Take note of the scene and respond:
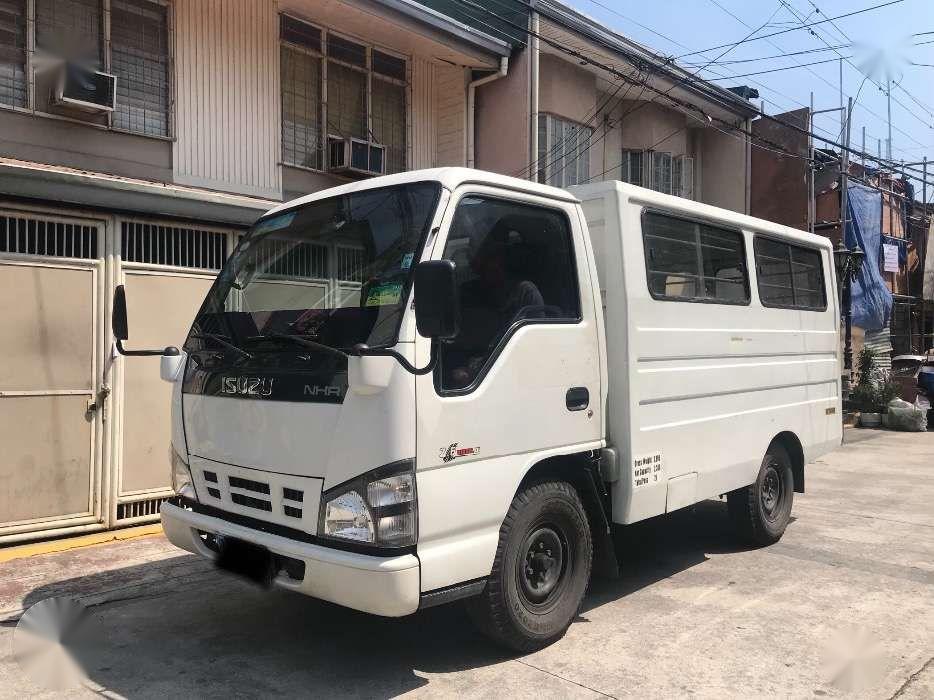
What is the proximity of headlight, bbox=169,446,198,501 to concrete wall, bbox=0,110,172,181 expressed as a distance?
4.06 meters

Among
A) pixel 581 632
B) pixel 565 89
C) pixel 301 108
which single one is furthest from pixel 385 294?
pixel 565 89

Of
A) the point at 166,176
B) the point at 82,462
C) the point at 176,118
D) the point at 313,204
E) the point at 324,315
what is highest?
the point at 176,118

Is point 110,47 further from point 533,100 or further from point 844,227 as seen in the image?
point 844,227

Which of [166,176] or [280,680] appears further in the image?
[166,176]

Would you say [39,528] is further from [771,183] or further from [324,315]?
[771,183]

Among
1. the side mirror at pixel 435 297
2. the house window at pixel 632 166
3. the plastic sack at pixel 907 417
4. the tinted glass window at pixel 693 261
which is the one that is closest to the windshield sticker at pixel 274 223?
the side mirror at pixel 435 297

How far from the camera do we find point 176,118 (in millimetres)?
7727

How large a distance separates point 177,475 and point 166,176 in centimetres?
443

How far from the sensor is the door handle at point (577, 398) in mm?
4145

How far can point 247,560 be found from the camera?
372 cm

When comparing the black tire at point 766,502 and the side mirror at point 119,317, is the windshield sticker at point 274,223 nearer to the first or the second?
the side mirror at point 119,317

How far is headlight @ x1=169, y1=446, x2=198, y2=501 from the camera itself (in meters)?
4.14

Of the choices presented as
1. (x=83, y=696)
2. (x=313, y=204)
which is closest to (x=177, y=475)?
(x=83, y=696)

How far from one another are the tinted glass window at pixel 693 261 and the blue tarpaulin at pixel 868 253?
14079mm
